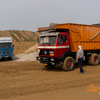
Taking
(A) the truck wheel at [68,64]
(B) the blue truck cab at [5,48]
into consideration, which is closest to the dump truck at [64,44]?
(A) the truck wheel at [68,64]

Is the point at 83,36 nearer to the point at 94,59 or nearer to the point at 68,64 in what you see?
the point at 94,59

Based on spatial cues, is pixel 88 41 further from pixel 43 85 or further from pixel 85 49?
pixel 43 85

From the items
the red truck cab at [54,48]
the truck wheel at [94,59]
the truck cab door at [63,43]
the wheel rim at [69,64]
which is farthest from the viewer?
the truck wheel at [94,59]

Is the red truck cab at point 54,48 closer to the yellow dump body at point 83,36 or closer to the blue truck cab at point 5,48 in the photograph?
the yellow dump body at point 83,36

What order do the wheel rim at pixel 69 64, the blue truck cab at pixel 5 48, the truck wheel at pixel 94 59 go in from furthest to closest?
the blue truck cab at pixel 5 48 → the truck wheel at pixel 94 59 → the wheel rim at pixel 69 64

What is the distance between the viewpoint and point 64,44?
1016cm

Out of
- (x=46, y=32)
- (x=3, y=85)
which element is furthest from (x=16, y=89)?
(x=46, y=32)

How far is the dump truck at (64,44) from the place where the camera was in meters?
9.90

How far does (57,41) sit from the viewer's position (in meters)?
9.80

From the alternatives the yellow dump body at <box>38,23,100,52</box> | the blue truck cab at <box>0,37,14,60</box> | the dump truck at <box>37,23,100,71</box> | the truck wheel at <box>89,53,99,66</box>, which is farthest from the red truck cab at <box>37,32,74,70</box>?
the blue truck cab at <box>0,37,14,60</box>

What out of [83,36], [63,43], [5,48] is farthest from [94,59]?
[5,48]

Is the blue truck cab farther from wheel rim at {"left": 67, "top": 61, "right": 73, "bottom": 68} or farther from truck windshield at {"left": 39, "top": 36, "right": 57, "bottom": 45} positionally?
wheel rim at {"left": 67, "top": 61, "right": 73, "bottom": 68}

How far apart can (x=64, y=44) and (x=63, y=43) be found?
11 centimetres

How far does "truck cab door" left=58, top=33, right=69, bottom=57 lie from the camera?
9.93 meters
